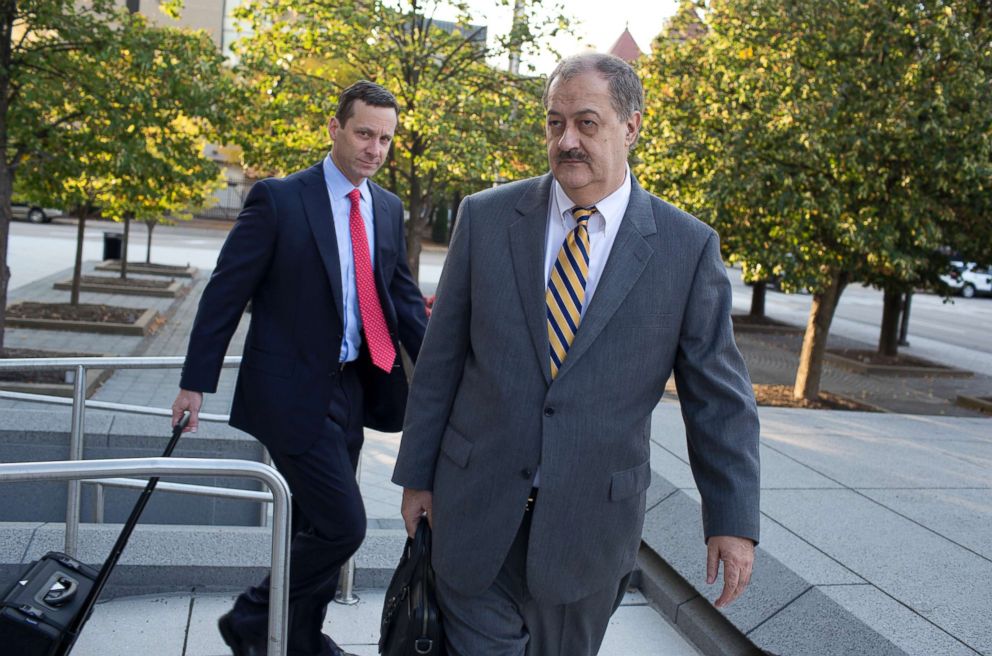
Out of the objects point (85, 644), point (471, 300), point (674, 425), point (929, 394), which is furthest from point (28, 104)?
point (929, 394)

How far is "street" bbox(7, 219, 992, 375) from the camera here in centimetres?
2148

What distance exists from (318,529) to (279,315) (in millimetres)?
736

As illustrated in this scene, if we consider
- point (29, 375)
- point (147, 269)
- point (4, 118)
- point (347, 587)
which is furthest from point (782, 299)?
point (347, 587)

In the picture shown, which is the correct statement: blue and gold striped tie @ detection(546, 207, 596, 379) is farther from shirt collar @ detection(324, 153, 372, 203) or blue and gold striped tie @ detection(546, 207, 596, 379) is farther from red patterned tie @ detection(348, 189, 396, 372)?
shirt collar @ detection(324, 153, 372, 203)

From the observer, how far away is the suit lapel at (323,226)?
11.8 ft

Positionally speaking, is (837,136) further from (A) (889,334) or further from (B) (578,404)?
(B) (578,404)

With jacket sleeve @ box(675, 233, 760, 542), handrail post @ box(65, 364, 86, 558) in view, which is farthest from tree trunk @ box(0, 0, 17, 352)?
jacket sleeve @ box(675, 233, 760, 542)

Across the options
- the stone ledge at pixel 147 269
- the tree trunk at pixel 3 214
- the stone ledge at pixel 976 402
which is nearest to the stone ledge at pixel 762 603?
the tree trunk at pixel 3 214

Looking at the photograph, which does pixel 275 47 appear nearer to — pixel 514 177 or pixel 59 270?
pixel 514 177

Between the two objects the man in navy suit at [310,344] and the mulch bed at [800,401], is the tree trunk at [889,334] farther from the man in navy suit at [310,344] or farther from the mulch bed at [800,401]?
the man in navy suit at [310,344]

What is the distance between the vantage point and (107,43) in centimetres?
1020

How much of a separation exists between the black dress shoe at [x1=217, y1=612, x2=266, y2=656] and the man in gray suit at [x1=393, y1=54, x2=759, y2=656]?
1176 millimetres

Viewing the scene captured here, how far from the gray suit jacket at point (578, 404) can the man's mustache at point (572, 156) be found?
0.20m

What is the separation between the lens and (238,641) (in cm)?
366
